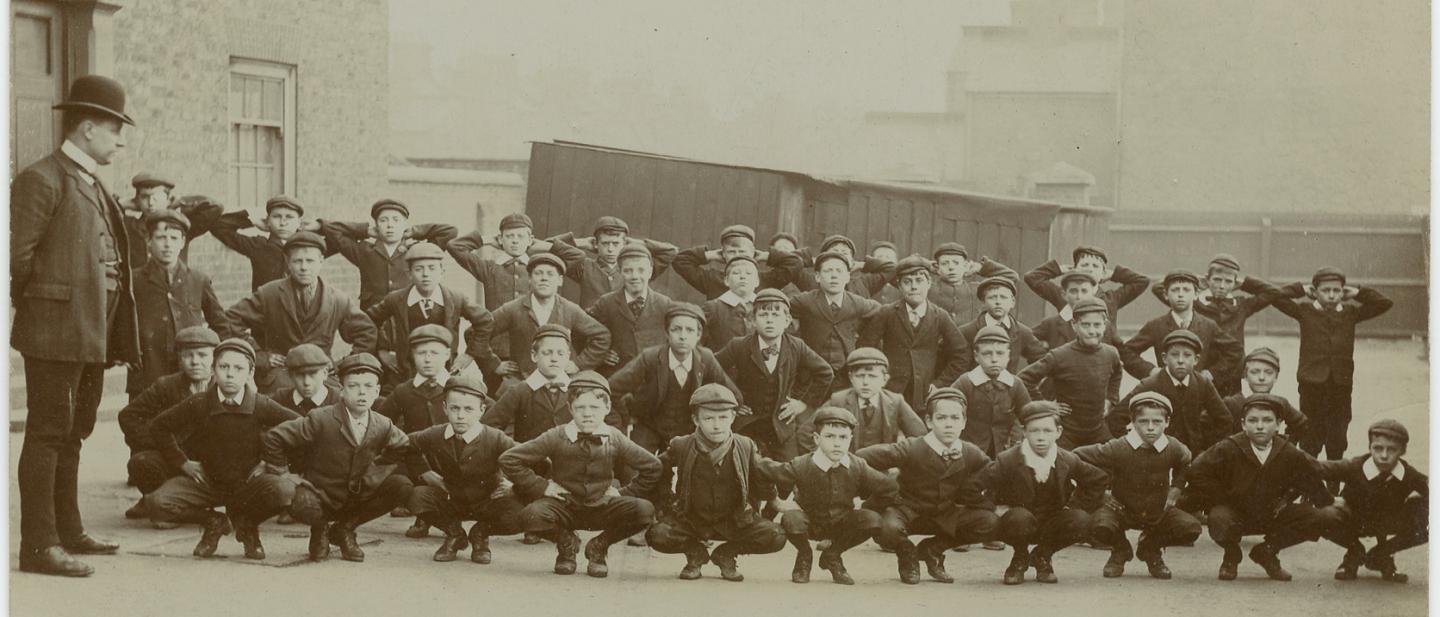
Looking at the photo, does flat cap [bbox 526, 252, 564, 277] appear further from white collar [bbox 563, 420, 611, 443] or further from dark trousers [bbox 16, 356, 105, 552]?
dark trousers [bbox 16, 356, 105, 552]

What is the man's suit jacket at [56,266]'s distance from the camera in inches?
178

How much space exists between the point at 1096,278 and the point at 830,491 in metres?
1.99

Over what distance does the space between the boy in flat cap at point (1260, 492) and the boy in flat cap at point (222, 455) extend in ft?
10.0

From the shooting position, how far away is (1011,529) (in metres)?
4.89

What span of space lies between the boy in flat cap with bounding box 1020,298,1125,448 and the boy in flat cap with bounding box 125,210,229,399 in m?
3.10

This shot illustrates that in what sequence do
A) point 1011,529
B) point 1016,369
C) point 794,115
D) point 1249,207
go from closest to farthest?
point 1011,529, point 1016,369, point 794,115, point 1249,207

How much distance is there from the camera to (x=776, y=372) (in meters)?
5.63

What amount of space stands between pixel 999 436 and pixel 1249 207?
8.79 feet

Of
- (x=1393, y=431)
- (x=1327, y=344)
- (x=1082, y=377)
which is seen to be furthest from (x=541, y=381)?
(x=1327, y=344)

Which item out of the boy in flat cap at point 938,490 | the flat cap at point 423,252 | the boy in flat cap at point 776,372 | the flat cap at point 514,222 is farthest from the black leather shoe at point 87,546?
the boy in flat cap at point 938,490

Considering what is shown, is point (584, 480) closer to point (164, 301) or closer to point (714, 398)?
point (714, 398)

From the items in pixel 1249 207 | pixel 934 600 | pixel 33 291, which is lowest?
pixel 934 600

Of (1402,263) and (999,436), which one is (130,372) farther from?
(1402,263)

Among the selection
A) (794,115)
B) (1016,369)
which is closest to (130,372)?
(794,115)
